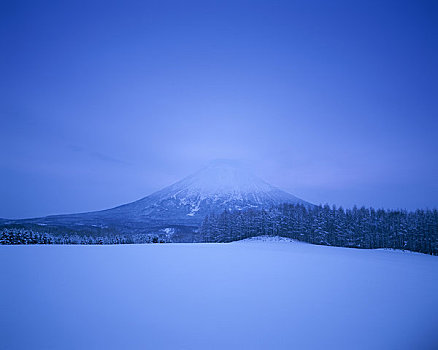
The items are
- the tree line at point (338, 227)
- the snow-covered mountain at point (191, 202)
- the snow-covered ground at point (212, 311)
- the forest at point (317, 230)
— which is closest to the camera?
the snow-covered ground at point (212, 311)

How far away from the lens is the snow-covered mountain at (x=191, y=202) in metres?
98.6

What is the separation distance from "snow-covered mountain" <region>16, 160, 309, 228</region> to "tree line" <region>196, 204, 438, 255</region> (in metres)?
46.1

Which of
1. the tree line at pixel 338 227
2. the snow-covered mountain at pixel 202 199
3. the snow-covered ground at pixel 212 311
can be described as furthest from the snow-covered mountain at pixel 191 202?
the snow-covered ground at pixel 212 311

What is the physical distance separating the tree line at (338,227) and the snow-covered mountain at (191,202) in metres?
46.1

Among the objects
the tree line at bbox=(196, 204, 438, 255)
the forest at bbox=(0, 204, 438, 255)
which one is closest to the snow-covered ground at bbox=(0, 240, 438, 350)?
the forest at bbox=(0, 204, 438, 255)

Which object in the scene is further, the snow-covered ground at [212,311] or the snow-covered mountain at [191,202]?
the snow-covered mountain at [191,202]

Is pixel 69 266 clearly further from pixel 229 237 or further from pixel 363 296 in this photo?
pixel 229 237

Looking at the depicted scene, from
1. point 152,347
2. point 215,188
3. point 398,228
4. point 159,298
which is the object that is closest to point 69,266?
point 159,298

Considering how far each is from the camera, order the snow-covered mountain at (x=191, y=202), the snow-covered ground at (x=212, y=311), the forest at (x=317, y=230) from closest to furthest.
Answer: the snow-covered ground at (x=212, y=311) < the forest at (x=317, y=230) < the snow-covered mountain at (x=191, y=202)

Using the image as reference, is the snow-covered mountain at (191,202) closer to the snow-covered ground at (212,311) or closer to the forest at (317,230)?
the forest at (317,230)

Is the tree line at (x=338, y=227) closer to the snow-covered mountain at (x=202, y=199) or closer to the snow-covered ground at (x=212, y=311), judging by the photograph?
the snow-covered ground at (x=212, y=311)

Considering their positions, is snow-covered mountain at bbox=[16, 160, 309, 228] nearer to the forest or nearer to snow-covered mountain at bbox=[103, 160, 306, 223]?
snow-covered mountain at bbox=[103, 160, 306, 223]

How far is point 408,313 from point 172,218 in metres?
99.2

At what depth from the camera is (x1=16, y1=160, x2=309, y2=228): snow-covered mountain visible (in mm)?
98562
